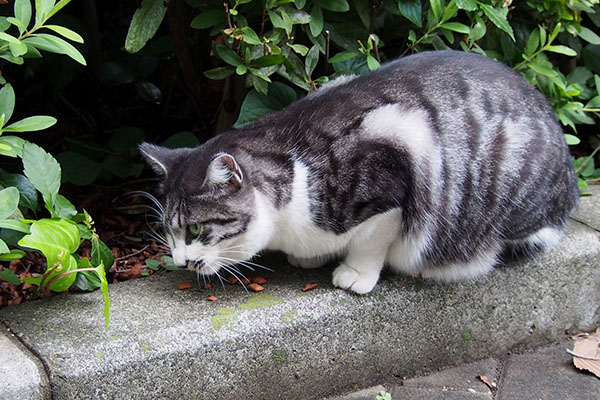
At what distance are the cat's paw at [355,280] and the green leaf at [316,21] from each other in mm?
929

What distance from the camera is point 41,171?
2193 millimetres

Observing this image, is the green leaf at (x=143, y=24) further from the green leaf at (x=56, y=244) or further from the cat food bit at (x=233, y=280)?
the cat food bit at (x=233, y=280)

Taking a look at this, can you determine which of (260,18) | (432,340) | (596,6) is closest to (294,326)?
(432,340)

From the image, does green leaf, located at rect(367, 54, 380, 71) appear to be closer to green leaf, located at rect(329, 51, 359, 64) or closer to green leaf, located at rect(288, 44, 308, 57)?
green leaf, located at rect(329, 51, 359, 64)

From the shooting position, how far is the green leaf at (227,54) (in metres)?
2.66

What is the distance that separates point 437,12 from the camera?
277cm

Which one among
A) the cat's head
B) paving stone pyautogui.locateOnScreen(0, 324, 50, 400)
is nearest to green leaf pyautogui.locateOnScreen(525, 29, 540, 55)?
the cat's head

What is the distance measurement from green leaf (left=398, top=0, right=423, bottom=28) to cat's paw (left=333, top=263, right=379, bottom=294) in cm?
105

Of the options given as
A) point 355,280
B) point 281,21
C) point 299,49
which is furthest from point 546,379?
point 281,21

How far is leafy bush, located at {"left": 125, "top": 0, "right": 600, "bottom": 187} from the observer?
105 inches

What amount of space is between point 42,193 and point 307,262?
38.7 inches

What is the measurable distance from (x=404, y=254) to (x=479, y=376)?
1.80 ft

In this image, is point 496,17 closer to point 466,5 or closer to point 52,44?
point 466,5

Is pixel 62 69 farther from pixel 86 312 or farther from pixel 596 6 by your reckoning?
pixel 596 6
